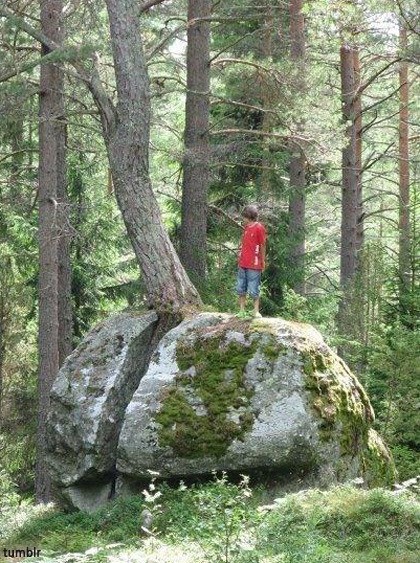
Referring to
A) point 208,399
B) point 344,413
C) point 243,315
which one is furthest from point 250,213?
point 344,413

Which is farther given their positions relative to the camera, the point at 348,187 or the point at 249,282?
Result: the point at 348,187

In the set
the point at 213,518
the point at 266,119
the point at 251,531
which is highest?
the point at 266,119

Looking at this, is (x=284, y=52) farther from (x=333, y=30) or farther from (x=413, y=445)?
(x=413, y=445)

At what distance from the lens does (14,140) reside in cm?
1532

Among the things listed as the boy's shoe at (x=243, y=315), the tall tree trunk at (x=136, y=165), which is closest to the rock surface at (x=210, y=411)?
the boy's shoe at (x=243, y=315)

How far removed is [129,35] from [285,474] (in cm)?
603

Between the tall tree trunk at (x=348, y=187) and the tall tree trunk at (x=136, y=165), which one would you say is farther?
the tall tree trunk at (x=348, y=187)

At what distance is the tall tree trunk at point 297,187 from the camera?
51.8 feet

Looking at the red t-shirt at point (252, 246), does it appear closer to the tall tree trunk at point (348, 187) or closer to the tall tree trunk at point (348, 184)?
the tall tree trunk at point (348, 184)

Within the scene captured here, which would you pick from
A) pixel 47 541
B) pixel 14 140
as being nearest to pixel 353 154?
pixel 14 140

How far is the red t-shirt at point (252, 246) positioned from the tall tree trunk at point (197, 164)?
190 inches

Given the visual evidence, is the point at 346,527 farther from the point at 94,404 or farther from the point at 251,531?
the point at 94,404

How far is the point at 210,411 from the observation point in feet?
29.1

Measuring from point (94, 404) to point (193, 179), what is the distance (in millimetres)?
6357
